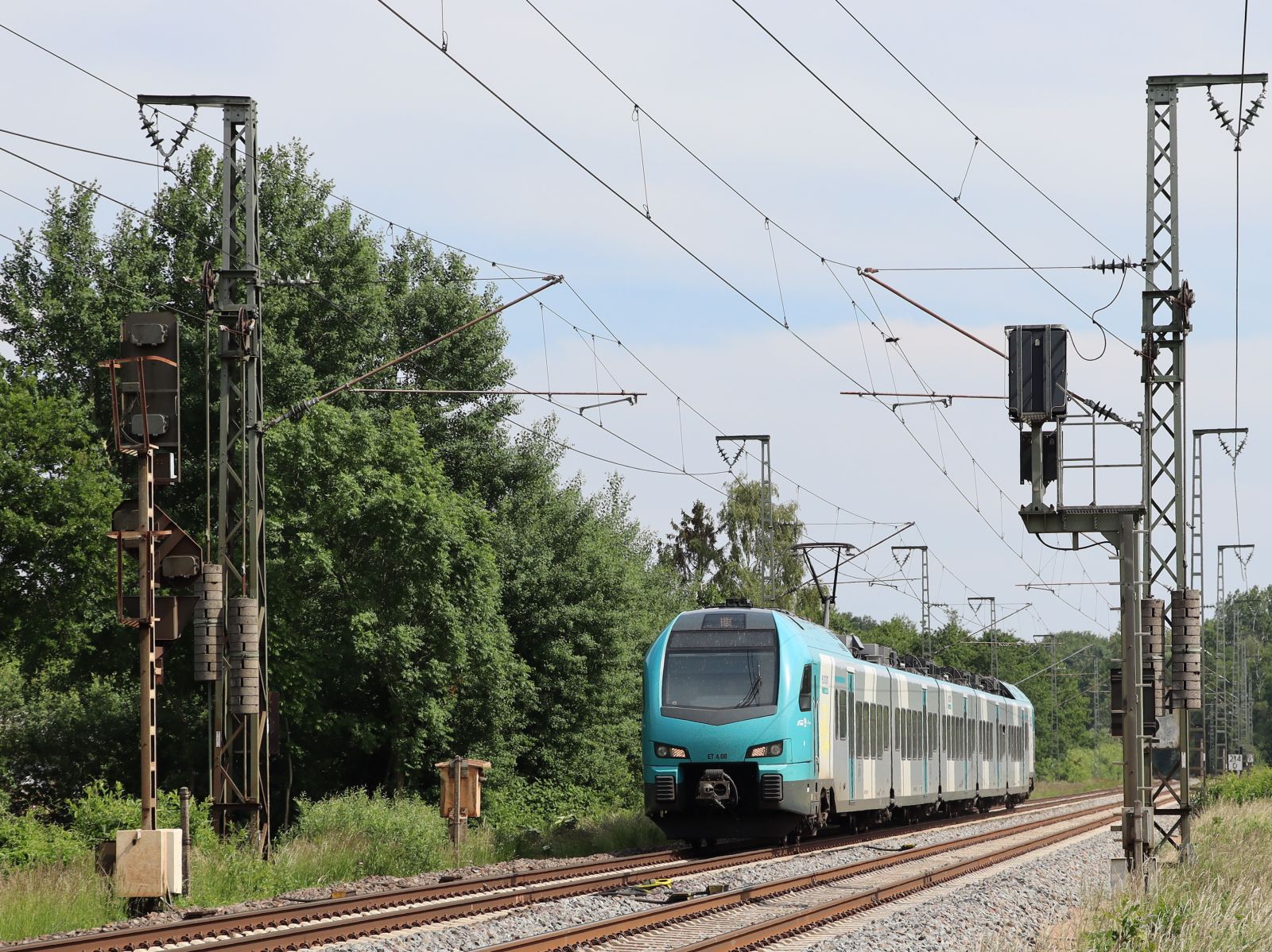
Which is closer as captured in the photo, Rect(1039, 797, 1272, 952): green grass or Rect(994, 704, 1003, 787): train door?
Rect(1039, 797, 1272, 952): green grass

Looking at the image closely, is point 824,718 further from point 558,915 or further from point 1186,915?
point 1186,915

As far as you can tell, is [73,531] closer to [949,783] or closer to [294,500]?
[294,500]

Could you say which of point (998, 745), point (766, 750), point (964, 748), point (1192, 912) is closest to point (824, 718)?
point (766, 750)

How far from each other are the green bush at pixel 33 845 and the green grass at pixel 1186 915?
417 inches

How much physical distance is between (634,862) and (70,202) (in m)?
27.3

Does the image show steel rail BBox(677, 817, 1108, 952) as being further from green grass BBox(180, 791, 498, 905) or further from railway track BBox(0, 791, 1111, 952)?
green grass BBox(180, 791, 498, 905)

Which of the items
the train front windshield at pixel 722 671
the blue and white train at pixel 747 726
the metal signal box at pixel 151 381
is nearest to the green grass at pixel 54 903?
the metal signal box at pixel 151 381

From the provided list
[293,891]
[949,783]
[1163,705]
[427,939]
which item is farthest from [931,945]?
[949,783]

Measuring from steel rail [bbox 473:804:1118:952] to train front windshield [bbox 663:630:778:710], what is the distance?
2.73 meters

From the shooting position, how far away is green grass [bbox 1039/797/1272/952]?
1182cm

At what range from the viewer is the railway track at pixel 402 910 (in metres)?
12.2

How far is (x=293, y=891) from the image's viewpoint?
54.7ft

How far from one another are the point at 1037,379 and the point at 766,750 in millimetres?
7899

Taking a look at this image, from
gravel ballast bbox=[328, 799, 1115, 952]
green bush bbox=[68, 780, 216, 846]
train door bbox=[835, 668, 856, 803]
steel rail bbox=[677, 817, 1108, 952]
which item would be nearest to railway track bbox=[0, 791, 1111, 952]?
gravel ballast bbox=[328, 799, 1115, 952]
